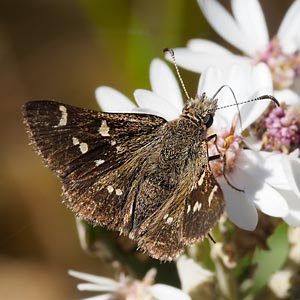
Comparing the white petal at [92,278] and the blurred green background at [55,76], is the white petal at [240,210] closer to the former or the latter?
the white petal at [92,278]

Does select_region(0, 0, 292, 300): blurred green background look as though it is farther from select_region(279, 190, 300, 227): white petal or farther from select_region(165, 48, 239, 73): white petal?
select_region(279, 190, 300, 227): white petal

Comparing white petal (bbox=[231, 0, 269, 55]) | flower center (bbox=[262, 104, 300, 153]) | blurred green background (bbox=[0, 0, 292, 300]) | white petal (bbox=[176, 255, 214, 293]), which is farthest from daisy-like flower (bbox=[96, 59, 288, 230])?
blurred green background (bbox=[0, 0, 292, 300])

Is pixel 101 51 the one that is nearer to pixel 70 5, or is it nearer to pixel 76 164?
pixel 70 5

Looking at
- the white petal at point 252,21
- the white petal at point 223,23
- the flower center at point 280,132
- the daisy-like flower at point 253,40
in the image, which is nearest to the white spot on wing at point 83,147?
the flower center at point 280,132

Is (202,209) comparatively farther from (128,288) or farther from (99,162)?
(128,288)

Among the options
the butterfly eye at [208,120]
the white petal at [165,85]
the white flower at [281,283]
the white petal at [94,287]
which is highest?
the white petal at [165,85]
